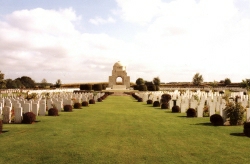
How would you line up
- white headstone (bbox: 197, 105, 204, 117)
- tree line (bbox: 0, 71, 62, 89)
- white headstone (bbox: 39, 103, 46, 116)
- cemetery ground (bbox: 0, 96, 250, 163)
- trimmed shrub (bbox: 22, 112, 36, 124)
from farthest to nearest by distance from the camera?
tree line (bbox: 0, 71, 62, 89), white headstone (bbox: 197, 105, 204, 117), white headstone (bbox: 39, 103, 46, 116), trimmed shrub (bbox: 22, 112, 36, 124), cemetery ground (bbox: 0, 96, 250, 163)

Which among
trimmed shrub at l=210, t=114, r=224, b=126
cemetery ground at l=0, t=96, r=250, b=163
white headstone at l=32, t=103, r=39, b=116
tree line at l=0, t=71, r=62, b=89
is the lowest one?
cemetery ground at l=0, t=96, r=250, b=163

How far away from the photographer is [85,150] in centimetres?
830

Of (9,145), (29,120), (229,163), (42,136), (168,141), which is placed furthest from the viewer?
(29,120)

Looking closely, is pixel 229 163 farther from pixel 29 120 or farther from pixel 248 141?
pixel 29 120

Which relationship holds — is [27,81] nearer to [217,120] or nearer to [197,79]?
[197,79]

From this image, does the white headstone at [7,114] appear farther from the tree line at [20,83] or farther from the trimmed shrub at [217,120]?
the tree line at [20,83]

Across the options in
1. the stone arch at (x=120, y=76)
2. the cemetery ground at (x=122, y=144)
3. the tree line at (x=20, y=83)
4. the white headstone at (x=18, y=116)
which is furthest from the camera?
the stone arch at (x=120, y=76)

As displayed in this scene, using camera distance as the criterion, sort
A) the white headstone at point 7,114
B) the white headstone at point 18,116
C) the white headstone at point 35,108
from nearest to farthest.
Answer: the white headstone at point 7,114, the white headstone at point 18,116, the white headstone at point 35,108

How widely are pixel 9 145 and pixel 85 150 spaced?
2813 millimetres

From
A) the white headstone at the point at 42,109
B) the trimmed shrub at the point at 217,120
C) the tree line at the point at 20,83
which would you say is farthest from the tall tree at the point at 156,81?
the trimmed shrub at the point at 217,120

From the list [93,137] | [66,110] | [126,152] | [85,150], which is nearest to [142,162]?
[126,152]

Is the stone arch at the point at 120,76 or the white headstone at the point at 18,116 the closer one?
the white headstone at the point at 18,116

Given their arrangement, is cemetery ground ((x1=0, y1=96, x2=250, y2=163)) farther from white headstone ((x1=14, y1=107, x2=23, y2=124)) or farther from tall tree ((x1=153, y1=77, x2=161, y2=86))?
tall tree ((x1=153, y1=77, x2=161, y2=86))

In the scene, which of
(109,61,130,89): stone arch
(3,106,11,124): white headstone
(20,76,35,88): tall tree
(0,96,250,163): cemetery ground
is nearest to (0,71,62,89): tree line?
(20,76,35,88): tall tree
